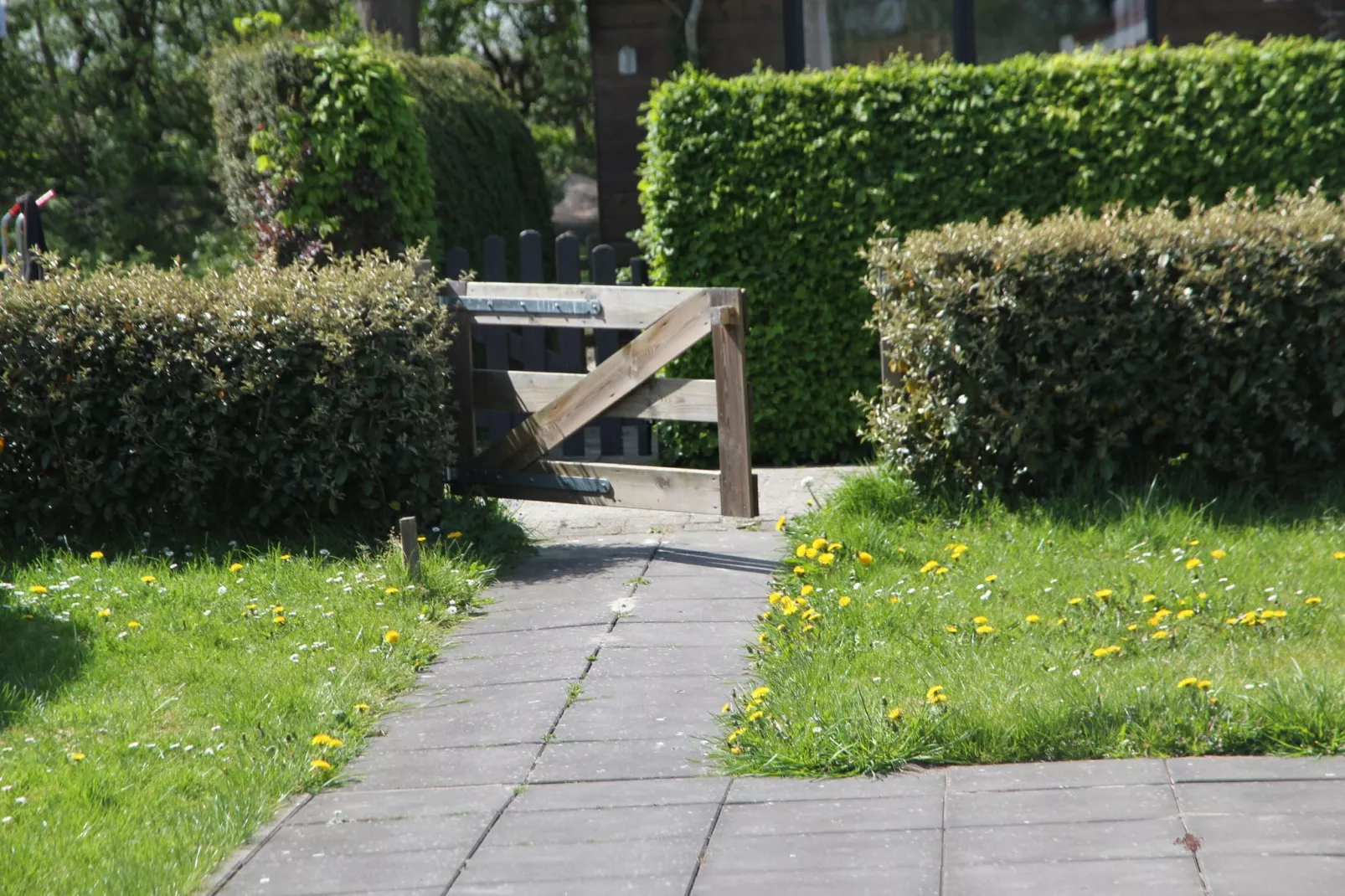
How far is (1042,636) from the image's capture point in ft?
16.1

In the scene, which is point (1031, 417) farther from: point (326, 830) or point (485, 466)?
point (326, 830)

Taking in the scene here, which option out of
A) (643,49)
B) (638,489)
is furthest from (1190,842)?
(643,49)

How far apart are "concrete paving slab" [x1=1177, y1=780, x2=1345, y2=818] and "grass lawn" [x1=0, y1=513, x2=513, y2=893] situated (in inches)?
94.8

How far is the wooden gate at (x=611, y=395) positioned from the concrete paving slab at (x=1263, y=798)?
9.58ft

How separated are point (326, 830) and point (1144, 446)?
175 inches

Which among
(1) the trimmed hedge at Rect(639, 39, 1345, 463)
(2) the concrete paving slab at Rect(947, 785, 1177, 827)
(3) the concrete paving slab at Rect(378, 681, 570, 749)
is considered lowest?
(2) the concrete paving slab at Rect(947, 785, 1177, 827)

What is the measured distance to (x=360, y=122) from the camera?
906cm

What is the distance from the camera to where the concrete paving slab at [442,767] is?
13.5 feet

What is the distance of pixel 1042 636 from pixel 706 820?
1693mm

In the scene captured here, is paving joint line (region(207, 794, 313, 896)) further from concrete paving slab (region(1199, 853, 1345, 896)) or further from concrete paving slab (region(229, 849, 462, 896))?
concrete paving slab (region(1199, 853, 1345, 896))

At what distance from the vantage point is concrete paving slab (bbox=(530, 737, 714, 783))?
4082 millimetres

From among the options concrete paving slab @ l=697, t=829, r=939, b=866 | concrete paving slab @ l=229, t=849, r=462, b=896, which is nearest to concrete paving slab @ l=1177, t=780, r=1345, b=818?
concrete paving slab @ l=697, t=829, r=939, b=866

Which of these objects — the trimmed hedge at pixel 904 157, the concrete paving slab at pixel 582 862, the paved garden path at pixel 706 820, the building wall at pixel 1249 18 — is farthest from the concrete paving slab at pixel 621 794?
the building wall at pixel 1249 18

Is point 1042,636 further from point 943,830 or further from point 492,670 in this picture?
point 492,670
